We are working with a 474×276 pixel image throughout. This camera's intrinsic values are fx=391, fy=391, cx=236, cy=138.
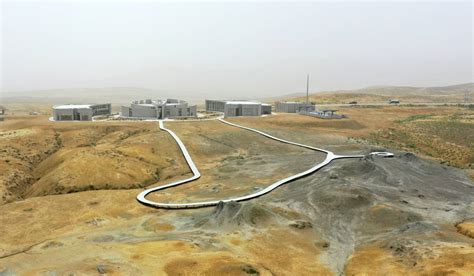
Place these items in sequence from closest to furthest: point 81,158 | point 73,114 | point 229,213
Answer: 1. point 229,213
2. point 81,158
3. point 73,114

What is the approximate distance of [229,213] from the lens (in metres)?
40.4

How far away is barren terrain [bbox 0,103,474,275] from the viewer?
3064 cm

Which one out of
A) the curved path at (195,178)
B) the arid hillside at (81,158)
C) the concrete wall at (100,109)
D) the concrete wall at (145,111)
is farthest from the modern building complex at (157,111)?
the curved path at (195,178)

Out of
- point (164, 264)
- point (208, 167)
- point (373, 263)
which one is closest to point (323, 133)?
point (208, 167)

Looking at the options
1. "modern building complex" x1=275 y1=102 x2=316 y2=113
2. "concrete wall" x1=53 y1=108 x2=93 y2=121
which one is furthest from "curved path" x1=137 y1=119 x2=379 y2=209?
"modern building complex" x1=275 y1=102 x2=316 y2=113

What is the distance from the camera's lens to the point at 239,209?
40.7m

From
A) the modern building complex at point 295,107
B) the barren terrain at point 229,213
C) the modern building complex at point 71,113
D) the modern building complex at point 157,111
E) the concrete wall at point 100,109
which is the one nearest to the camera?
the barren terrain at point 229,213

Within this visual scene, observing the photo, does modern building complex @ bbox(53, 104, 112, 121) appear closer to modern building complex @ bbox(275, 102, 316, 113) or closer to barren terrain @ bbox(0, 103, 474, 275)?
barren terrain @ bbox(0, 103, 474, 275)

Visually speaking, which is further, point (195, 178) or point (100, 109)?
point (100, 109)

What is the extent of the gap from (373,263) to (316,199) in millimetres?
14612

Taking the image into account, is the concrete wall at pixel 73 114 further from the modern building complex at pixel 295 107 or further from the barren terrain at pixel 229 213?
the modern building complex at pixel 295 107

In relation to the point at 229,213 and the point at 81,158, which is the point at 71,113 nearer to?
the point at 81,158

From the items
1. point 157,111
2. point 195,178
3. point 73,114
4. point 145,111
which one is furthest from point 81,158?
point 145,111

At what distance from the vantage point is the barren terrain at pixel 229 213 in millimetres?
30641
